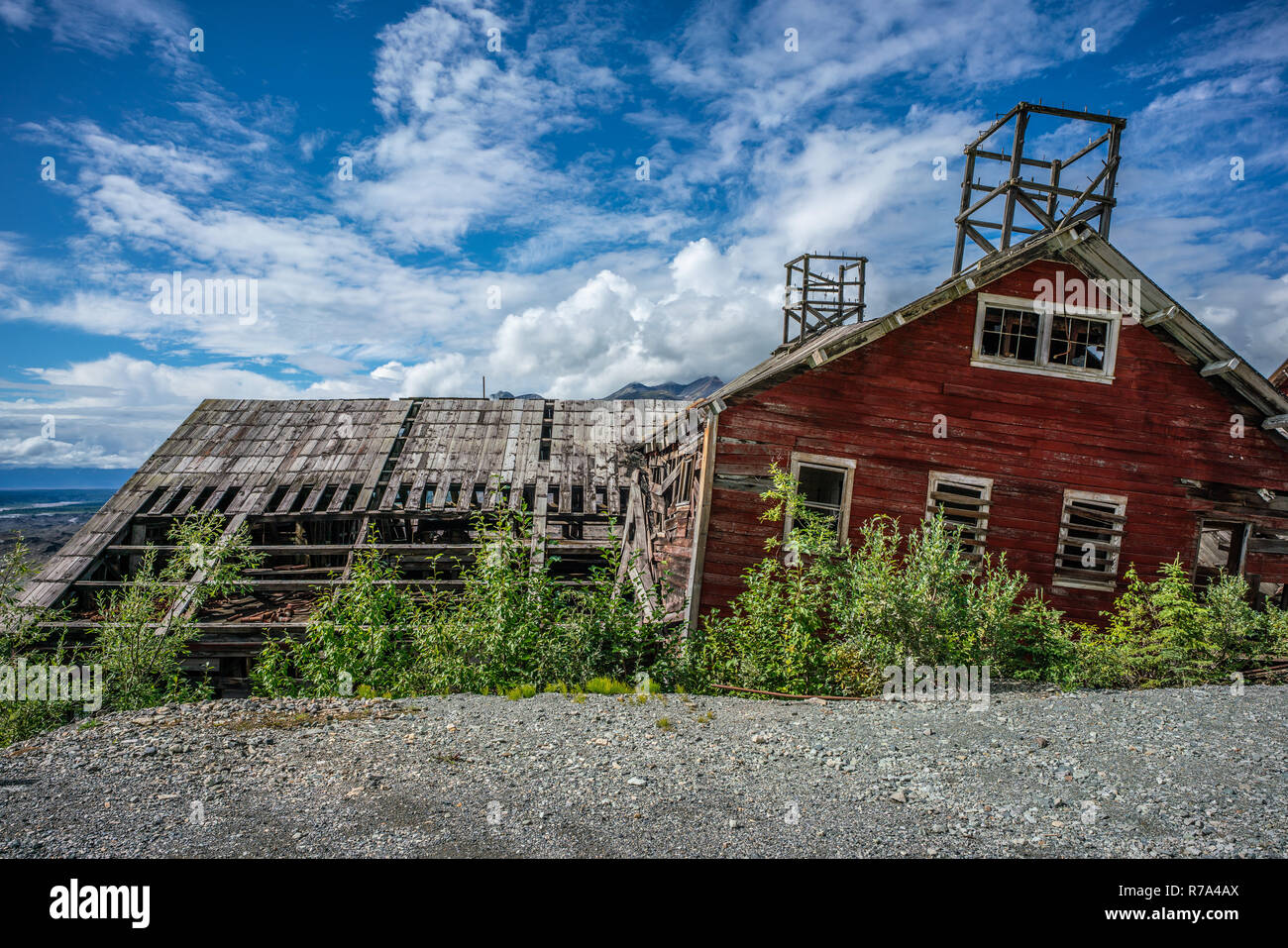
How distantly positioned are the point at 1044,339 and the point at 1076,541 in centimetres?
335

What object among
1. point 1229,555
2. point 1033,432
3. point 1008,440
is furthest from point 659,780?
point 1229,555

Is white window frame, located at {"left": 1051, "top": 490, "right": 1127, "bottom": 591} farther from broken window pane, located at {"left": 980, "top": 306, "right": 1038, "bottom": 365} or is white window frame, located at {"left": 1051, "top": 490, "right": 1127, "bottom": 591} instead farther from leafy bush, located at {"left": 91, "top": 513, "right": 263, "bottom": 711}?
leafy bush, located at {"left": 91, "top": 513, "right": 263, "bottom": 711}

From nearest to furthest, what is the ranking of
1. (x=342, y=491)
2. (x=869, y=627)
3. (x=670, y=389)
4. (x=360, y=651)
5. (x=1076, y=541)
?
(x=869, y=627) < (x=360, y=651) < (x=1076, y=541) < (x=342, y=491) < (x=670, y=389)

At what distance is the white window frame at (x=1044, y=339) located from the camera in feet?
35.5

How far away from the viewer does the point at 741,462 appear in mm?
10445

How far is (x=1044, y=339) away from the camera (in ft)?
36.1

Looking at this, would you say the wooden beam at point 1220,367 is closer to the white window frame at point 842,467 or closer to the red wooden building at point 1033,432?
the red wooden building at point 1033,432

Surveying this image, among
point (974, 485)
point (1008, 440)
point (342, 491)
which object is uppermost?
point (1008, 440)

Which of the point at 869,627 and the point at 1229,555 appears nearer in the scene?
the point at 869,627

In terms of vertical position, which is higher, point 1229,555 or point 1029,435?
point 1029,435

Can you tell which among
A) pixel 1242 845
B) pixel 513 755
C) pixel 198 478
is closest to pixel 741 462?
pixel 513 755

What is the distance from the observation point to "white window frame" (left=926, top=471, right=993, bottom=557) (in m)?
10.7

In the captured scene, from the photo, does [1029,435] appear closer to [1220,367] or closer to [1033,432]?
[1033,432]

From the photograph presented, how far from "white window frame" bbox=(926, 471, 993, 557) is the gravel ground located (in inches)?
159
